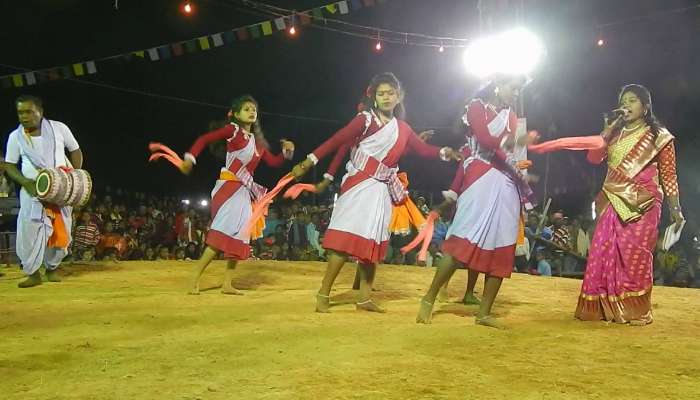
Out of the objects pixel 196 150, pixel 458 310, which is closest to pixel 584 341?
pixel 458 310

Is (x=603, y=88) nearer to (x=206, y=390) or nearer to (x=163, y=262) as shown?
(x=163, y=262)

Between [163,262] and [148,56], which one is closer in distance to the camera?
[163,262]

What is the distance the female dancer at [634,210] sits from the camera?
5.16 metres

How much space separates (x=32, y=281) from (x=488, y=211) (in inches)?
204

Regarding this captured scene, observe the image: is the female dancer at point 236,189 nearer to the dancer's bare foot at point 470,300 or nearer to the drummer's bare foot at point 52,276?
the drummer's bare foot at point 52,276

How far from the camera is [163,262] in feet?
31.8

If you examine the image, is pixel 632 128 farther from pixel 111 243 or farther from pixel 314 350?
pixel 111 243

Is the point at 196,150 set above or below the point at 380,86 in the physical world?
below

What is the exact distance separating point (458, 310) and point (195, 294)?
8.79 ft

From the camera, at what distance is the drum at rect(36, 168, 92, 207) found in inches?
264

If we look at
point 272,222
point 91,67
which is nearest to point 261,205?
point 91,67

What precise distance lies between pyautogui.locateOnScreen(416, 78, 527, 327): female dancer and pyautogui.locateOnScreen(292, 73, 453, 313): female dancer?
0.49 meters

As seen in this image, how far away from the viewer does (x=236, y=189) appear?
6.37 m

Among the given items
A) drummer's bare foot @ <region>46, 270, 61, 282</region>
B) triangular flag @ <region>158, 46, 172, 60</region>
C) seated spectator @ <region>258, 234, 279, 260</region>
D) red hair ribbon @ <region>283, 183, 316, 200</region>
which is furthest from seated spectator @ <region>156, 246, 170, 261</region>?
red hair ribbon @ <region>283, 183, 316, 200</region>
